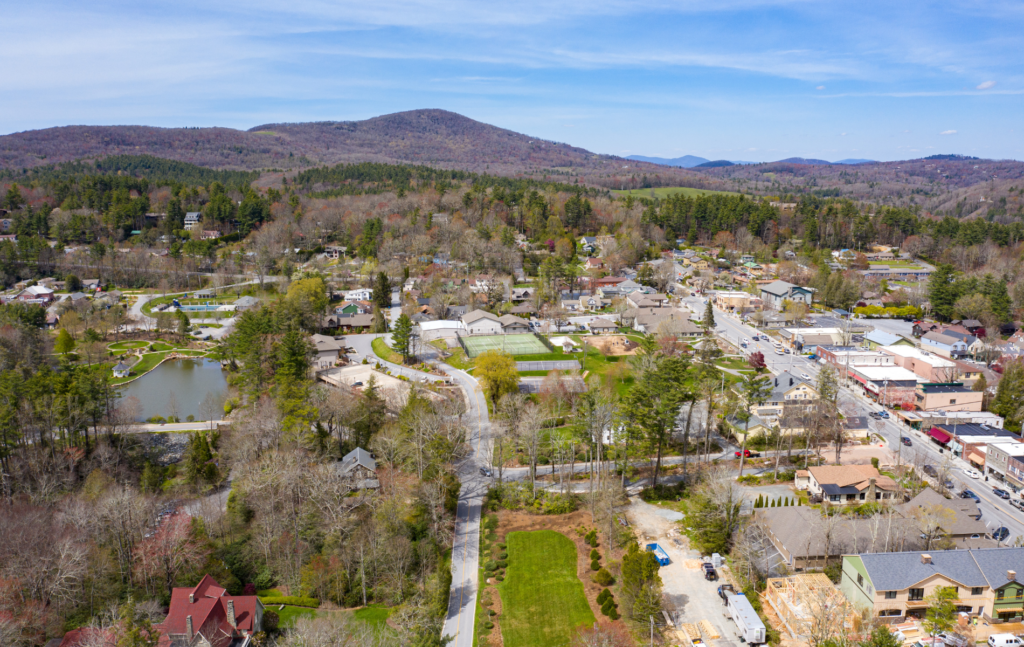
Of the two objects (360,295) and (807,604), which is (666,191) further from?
(807,604)

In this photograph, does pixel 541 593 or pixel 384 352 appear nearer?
pixel 541 593

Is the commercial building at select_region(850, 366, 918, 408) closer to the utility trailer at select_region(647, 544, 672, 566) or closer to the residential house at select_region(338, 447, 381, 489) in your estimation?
the utility trailer at select_region(647, 544, 672, 566)

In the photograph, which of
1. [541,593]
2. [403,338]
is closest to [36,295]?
[403,338]

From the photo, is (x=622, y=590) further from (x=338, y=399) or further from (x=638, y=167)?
(x=638, y=167)

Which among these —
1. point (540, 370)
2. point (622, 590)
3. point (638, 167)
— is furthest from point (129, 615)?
point (638, 167)

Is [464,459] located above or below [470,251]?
below

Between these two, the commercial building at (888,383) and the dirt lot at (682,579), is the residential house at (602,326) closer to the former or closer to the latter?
the commercial building at (888,383)

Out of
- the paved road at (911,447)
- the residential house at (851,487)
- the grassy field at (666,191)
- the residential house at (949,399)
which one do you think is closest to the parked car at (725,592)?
the residential house at (851,487)
